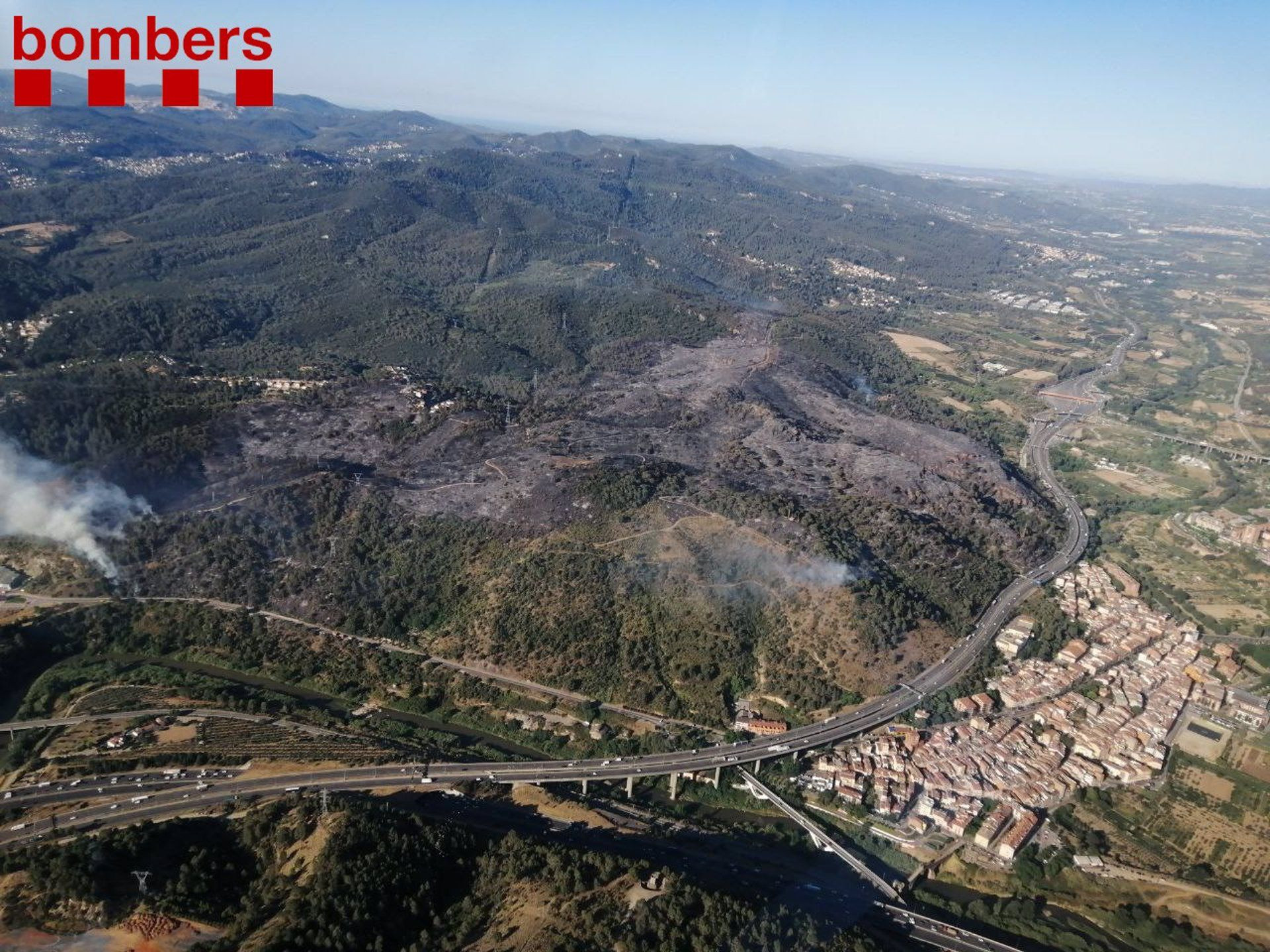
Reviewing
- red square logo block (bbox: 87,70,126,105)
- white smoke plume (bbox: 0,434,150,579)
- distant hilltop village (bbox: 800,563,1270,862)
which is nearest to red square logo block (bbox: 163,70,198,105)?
red square logo block (bbox: 87,70,126,105)

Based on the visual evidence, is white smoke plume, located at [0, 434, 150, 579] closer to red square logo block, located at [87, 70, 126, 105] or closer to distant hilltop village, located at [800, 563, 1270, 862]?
red square logo block, located at [87, 70, 126, 105]

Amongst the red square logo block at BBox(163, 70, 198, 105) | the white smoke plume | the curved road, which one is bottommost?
the curved road

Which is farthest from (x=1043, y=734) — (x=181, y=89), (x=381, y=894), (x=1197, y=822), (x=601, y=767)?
(x=181, y=89)

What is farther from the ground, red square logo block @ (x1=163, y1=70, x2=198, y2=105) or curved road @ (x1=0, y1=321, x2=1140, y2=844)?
red square logo block @ (x1=163, y1=70, x2=198, y2=105)

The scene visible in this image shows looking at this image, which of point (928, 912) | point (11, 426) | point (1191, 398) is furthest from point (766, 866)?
point (1191, 398)

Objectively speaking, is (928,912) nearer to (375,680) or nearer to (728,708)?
(728,708)

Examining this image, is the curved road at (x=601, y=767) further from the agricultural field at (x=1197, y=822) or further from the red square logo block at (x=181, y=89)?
the red square logo block at (x=181, y=89)
